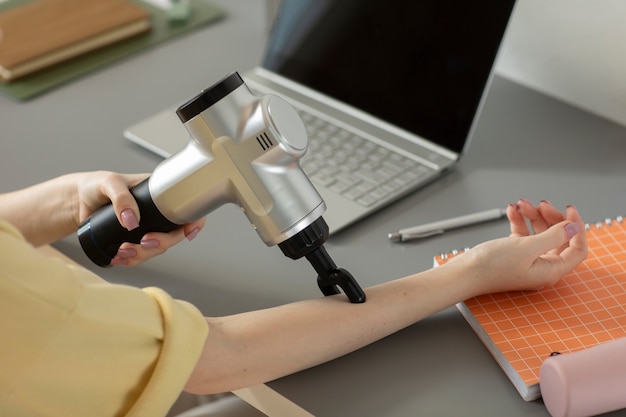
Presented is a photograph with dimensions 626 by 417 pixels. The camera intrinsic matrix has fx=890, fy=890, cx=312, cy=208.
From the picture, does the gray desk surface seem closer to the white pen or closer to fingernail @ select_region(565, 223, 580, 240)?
the white pen

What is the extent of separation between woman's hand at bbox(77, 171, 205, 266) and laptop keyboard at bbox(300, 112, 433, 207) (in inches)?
9.0

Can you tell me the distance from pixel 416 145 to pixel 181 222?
417 millimetres

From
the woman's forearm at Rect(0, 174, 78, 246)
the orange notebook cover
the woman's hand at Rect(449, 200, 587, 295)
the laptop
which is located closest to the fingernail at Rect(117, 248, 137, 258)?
the woman's forearm at Rect(0, 174, 78, 246)

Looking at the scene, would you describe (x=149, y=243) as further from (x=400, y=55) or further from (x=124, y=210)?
(x=400, y=55)

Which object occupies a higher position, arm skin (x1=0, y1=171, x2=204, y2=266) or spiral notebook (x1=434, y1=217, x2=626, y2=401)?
arm skin (x1=0, y1=171, x2=204, y2=266)

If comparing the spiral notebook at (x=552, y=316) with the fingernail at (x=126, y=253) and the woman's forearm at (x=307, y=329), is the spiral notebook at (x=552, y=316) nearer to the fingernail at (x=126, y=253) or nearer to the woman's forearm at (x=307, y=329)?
the woman's forearm at (x=307, y=329)

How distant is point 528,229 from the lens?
1.02 m

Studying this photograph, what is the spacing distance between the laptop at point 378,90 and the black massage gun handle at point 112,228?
9.6 inches

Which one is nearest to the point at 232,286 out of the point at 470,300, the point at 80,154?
the point at 470,300

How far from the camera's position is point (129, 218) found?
3.05ft

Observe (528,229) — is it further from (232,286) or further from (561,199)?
(232,286)

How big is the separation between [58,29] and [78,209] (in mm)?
565

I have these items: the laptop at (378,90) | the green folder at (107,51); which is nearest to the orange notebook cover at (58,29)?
the green folder at (107,51)

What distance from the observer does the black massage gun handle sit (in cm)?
94
